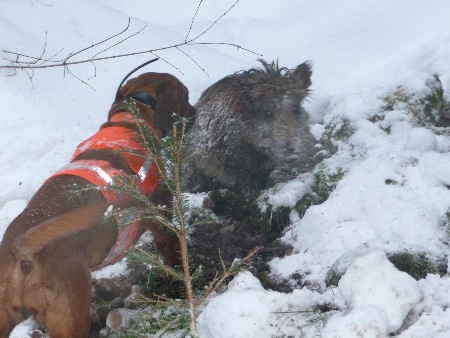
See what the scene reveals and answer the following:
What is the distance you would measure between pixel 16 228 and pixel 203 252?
4.53 feet

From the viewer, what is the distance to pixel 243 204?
4156 mm

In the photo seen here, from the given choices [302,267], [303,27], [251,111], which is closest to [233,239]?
[302,267]

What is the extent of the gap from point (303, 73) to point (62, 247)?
2811 millimetres

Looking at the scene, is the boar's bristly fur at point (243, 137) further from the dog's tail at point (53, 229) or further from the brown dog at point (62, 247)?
the dog's tail at point (53, 229)

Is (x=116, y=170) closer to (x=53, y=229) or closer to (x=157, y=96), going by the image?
(x=53, y=229)

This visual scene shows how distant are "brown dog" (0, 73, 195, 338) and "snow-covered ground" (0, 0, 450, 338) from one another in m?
0.63

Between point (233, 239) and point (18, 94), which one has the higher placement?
point (18, 94)

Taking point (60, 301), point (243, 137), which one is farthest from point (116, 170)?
point (243, 137)

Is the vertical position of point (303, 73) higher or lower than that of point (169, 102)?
higher

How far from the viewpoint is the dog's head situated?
354 cm

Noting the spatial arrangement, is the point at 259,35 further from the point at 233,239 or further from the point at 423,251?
the point at 423,251

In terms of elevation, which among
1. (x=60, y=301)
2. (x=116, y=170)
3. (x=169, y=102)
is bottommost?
(x=60, y=301)

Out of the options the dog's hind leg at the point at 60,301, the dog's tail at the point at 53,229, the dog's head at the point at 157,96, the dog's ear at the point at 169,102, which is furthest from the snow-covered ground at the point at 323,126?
the dog's tail at the point at 53,229

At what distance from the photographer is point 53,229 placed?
2.56 metres
